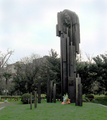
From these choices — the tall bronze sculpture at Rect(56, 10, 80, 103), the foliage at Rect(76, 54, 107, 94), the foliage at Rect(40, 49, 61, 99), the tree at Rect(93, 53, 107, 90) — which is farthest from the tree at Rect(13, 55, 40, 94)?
the tall bronze sculpture at Rect(56, 10, 80, 103)

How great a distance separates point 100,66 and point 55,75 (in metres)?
5.53

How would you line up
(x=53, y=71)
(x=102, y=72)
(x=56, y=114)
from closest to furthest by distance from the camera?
(x=56, y=114) → (x=102, y=72) → (x=53, y=71)

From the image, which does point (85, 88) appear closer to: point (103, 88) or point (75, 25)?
point (103, 88)

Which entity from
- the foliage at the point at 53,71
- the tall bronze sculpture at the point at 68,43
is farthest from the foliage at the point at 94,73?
the tall bronze sculpture at the point at 68,43

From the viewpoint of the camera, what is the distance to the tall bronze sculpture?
13420 mm

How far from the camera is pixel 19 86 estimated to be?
24.3m

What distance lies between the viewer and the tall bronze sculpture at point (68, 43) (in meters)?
13.4

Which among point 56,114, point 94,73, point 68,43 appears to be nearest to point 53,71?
point 94,73

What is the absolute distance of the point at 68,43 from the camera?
45.5 ft

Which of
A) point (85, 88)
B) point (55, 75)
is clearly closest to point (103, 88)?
point (85, 88)

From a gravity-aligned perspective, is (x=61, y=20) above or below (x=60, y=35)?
above

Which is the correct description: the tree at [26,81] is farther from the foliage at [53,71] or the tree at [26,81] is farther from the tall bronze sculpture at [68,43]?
the tall bronze sculpture at [68,43]

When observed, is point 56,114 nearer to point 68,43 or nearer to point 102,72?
point 68,43

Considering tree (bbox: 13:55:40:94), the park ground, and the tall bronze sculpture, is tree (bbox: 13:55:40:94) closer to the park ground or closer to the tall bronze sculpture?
the tall bronze sculpture
